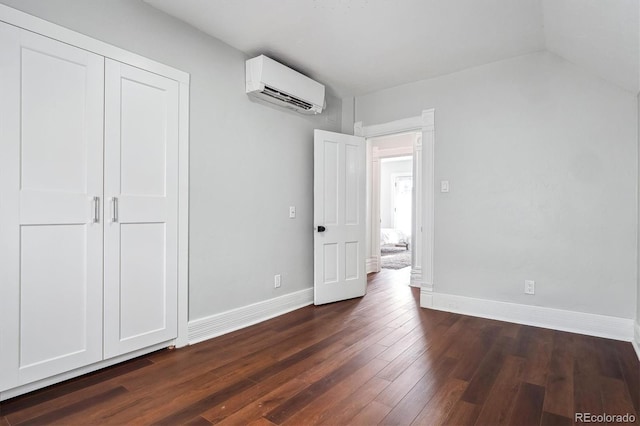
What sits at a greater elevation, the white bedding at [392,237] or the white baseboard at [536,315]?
the white bedding at [392,237]

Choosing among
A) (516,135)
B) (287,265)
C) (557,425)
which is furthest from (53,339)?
(516,135)

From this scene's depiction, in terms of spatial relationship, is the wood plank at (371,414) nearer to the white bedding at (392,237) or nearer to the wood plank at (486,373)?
the wood plank at (486,373)

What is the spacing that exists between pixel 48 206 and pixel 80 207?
16cm

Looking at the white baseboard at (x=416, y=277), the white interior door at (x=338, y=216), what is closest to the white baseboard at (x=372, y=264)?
the white baseboard at (x=416, y=277)

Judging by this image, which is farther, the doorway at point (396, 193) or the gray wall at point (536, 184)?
the doorway at point (396, 193)

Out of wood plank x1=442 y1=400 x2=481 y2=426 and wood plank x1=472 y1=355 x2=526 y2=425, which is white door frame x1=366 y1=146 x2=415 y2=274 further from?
wood plank x1=442 y1=400 x2=481 y2=426

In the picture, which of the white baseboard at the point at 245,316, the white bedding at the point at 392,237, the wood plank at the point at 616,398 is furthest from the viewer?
the white bedding at the point at 392,237

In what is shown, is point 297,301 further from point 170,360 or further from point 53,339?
point 53,339

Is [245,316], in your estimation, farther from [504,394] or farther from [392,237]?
[392,237]

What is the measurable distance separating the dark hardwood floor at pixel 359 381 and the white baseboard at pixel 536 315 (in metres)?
0.13

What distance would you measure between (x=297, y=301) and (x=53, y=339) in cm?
222

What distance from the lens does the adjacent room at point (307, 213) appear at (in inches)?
75.3

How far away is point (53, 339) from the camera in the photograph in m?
2.02

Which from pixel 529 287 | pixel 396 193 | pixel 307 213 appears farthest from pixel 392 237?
pixel 529 287
